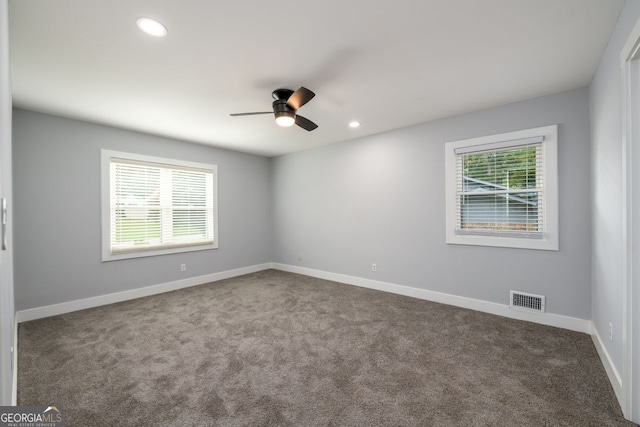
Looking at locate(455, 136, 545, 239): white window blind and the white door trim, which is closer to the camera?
the white door trim

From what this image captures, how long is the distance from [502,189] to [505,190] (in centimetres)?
4

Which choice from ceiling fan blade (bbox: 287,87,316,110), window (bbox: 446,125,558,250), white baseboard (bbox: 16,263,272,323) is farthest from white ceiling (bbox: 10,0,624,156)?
white baseboard (bbox: 16,263,272,323)

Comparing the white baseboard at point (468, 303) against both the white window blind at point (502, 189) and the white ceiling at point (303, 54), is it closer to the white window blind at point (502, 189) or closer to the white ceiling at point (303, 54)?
the white window blind at point (502, 189)

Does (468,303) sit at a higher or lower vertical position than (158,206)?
lower

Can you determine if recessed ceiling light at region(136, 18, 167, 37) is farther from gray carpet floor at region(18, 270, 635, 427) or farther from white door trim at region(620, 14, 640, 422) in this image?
white door trim at region(620, 14, 640, 422)

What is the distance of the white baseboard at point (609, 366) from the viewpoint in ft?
6.34

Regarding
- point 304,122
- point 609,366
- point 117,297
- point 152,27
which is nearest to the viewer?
point 152,27

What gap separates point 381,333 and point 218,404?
5.64 feet

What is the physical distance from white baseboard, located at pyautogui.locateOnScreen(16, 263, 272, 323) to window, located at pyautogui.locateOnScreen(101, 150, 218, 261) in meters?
0.54

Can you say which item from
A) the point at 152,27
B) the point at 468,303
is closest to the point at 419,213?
the point at 468,303

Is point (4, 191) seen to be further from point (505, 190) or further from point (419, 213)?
point (505, 190)

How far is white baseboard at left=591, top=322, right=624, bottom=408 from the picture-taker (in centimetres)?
193

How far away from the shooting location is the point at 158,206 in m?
4.61

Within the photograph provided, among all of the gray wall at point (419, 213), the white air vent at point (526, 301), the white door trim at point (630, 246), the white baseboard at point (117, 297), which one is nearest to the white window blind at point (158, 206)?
the white baseboard at point (117, 297)
